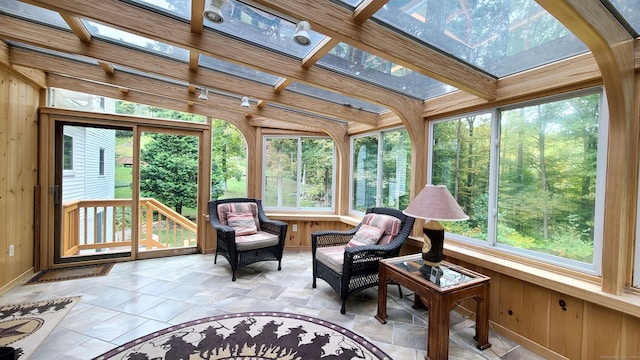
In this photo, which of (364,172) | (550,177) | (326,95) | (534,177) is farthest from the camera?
(364,172)

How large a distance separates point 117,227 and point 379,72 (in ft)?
14.9

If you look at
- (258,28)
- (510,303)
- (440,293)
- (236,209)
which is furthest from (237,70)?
(510,303)

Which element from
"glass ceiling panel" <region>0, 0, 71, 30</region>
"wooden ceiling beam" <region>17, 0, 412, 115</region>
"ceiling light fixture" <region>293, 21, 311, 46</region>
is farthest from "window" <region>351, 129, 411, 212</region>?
"glass ceiling panel" <region>0, 0, 71, 30</region>

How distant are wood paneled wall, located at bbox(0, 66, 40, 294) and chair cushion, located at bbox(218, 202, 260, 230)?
2.22m

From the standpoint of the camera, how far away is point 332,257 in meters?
2.81

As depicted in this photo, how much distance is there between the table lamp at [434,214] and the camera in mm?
2059

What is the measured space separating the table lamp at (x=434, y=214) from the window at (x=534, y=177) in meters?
0.77

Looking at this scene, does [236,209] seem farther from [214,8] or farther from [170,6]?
[214,8]

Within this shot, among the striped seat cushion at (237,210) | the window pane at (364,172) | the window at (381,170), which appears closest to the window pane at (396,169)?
the window at (381,170)

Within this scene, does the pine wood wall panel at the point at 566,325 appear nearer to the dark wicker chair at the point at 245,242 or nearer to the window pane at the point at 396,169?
the window pane at the point at 396,169

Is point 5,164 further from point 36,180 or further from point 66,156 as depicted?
point 66,156

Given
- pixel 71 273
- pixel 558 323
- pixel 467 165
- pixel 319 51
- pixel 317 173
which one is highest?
pixel 319 51

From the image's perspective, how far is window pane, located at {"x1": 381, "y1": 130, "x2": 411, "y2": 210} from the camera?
11.8 ft

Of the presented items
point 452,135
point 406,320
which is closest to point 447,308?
point 406,320
